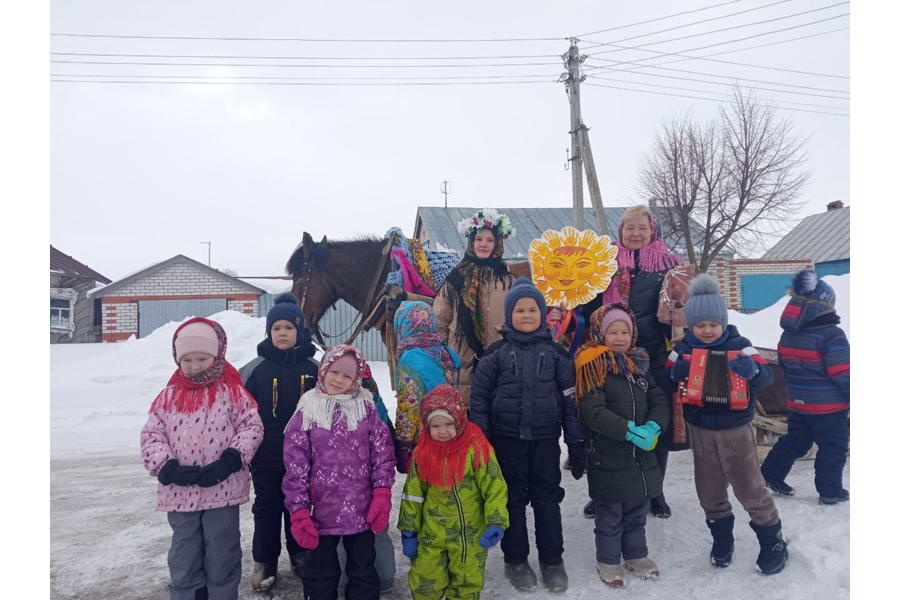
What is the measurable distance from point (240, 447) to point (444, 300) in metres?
1.70

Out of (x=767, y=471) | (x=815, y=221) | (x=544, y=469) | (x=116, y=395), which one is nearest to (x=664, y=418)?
(x=544, y=469)

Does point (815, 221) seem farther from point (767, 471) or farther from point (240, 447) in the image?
point (240, 447)

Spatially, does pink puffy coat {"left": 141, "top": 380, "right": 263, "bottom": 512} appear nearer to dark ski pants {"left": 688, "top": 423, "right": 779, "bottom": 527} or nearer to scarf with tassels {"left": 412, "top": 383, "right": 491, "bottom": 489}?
scarf with tassels {"left": 412, "top": 383, "right": 491, "bottom": 489}

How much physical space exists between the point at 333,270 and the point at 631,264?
9.89ft

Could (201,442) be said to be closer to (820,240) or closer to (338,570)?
(338,570)

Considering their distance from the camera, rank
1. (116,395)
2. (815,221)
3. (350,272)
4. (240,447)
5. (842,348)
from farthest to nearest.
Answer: (815,221)
(116,395)
(350,272)
(842,348)
(240,447)

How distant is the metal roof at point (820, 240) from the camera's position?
2358cm

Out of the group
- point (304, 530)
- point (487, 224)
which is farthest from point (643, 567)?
point (487, 224)

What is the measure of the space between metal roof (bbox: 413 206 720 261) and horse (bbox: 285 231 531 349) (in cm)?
1397

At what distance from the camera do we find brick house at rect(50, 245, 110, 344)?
74.9 ft

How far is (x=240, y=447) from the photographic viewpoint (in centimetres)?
300

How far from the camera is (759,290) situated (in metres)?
20.2

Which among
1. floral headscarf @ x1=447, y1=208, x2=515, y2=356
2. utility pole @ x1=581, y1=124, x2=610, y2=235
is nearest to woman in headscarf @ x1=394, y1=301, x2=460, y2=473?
floral headscarf @ x1=447, y1=208, x2=515, y2=356

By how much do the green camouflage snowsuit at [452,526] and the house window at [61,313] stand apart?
81.3 ft
